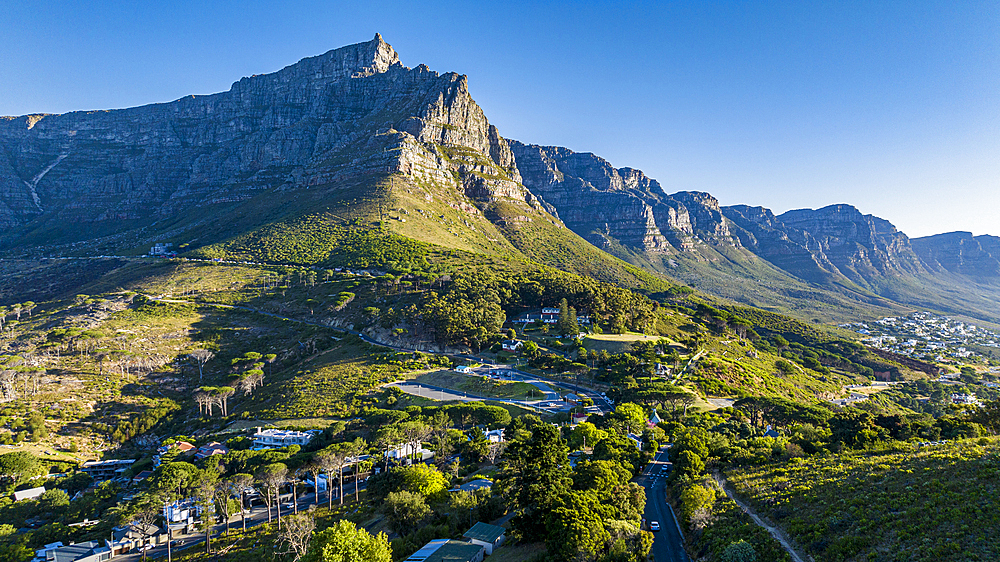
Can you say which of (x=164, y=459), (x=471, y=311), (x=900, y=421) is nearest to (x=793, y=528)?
(x=900, y=421)

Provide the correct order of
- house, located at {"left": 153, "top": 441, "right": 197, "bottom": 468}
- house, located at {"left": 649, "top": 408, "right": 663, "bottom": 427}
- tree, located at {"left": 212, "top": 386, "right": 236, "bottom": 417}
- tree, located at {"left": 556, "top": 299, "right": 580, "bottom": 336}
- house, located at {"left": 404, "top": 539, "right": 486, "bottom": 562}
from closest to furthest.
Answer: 1. house, located at {"left": 404, "top": 539, "right": 486, "bottom": 562}
2. house, located at {"left": 153, "top": 441, "right": 197, "bottom": 468}
3. house, located at {"left": 649, "top": 408, "right": 663, "bottom": 427}
4. tree, located at {"left": 212, "top": 386, "right": 236, "bottom": 417}
5. tree, located at {"left": 556, "top": 299, "right": 580, "bottom": 336}

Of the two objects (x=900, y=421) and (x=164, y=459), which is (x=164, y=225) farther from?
(x=900, y=421)

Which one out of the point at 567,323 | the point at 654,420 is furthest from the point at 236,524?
the point at 567,323

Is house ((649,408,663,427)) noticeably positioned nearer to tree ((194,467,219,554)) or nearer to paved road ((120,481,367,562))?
paved road ((120,481,367,562))

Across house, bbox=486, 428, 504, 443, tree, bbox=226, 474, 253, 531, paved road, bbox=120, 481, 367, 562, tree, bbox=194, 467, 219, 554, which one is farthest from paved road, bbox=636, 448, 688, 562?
tree, bbox=194, 467, 219, 554

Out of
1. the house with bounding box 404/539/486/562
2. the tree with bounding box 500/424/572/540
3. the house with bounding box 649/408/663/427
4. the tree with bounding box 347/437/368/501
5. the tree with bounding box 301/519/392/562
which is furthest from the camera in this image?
the house with bounding box 649/408/663/427

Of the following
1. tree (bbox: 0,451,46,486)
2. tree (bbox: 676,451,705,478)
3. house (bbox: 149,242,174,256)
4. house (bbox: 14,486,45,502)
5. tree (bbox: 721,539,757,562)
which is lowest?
house (bbox: 14,486,45,502)

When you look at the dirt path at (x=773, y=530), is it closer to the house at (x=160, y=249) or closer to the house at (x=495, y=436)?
the house at (x=495, y=436)
